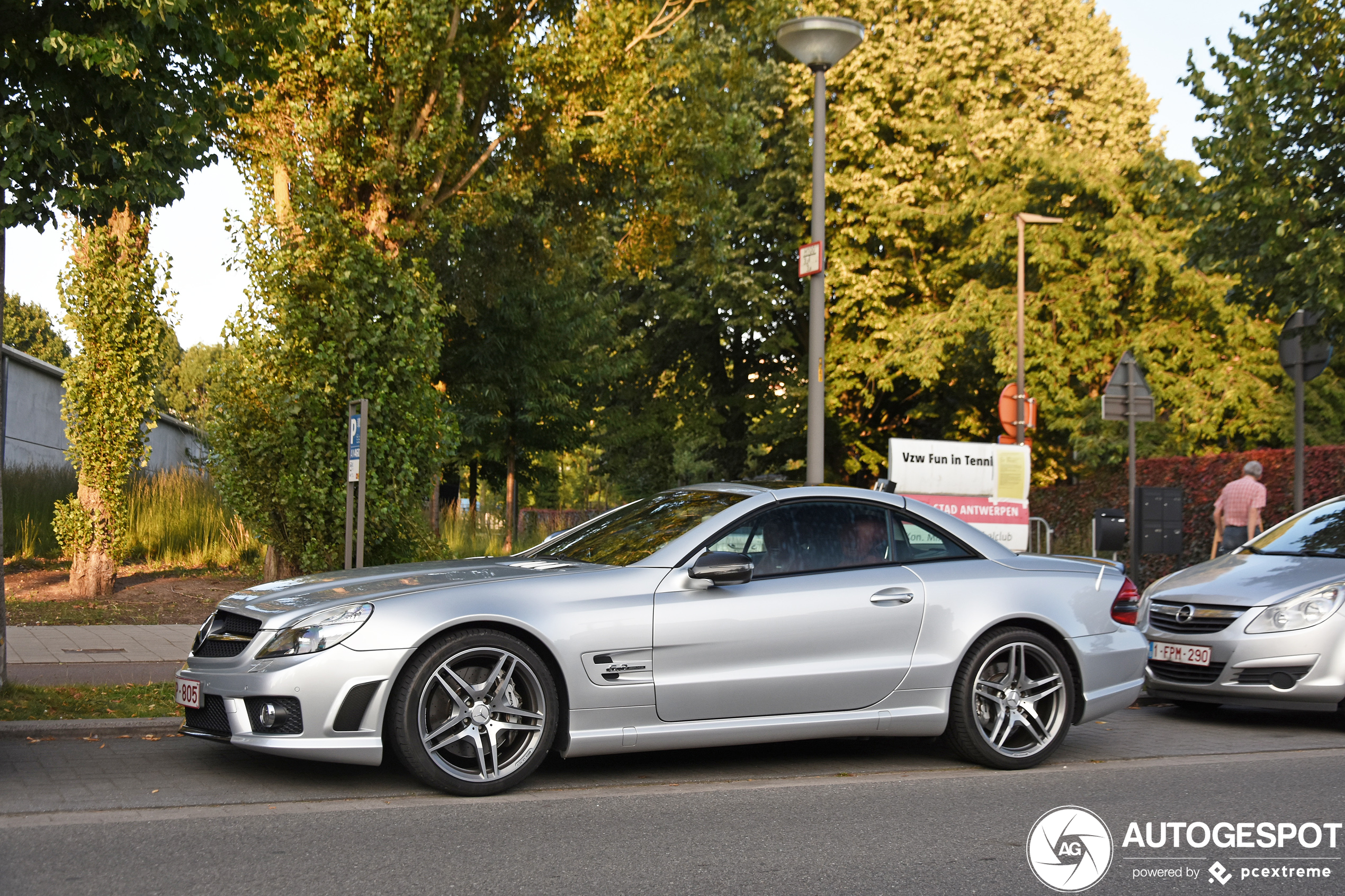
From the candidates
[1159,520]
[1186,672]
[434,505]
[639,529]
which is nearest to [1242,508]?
[1159,520]

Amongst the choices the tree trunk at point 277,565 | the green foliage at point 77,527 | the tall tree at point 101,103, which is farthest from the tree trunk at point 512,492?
the tall tree at point 101,103

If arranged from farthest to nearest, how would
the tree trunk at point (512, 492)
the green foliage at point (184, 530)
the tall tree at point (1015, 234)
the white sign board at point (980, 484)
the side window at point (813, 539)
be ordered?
the tree trunk at point (512, 492) < the tall tree at point (1015, 234) < the green foliage at point (184, 530) < the white sign board at point (980, 484) < the side window at point (813, 539)

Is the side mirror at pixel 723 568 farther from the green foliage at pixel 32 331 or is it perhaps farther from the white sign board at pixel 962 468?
the green foliage at pixel 32 331

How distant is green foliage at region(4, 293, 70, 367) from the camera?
5678 centimetres

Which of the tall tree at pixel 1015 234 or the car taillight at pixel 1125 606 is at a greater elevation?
the tall tree at pixel 1015 234

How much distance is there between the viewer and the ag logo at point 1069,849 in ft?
15.9

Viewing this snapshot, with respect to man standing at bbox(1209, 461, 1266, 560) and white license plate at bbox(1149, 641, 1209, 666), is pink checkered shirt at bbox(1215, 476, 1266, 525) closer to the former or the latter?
man standing at bbox(1209, 461, 1266, 560)

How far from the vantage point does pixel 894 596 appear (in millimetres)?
6695

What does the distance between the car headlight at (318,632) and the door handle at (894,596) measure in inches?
101

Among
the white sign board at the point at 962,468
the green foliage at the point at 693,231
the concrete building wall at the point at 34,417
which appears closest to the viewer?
the white sign board at the point at 962,468

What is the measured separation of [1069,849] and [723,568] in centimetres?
198

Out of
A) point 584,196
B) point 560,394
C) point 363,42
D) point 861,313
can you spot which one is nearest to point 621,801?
point 363,42

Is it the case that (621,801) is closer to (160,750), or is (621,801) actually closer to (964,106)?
(160,750)
